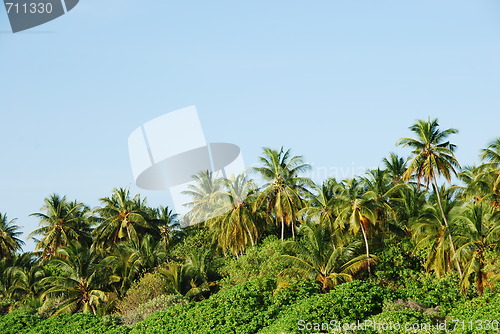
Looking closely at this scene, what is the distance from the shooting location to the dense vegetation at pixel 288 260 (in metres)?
24.8

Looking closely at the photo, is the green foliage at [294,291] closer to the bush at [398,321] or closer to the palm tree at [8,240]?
the bush at [398,321]

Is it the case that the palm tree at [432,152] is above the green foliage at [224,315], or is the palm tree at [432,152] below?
above

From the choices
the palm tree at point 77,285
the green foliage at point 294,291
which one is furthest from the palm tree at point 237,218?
the green foliage at point 294,291

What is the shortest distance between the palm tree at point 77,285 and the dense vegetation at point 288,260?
0.26 feet

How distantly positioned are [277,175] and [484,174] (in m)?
13.1

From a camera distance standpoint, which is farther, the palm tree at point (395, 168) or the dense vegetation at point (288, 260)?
the palm tree at point (395, 168)

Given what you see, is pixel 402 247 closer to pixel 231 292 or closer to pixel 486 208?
pixel 486 208

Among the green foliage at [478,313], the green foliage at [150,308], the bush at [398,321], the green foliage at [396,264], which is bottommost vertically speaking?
the green foliage at [478,313]

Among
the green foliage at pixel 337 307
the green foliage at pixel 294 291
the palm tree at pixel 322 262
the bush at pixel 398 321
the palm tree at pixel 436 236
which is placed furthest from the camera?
the palm tree at pixel 322 262

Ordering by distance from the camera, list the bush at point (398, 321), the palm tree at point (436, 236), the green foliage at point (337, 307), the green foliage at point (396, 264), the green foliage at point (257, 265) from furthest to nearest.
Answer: the green foliage at point (257, 265), the green foliage at point (396, 264), the palm tree at point (436, 236), the green foliage at point (337, 307), the bush at point (398, 321)

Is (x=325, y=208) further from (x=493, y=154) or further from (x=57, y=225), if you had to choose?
(x=57, y=225)

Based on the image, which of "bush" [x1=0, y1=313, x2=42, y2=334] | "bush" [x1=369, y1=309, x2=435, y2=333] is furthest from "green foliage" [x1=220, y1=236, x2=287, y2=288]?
"bush" [x1=0, y1=313, x2=42, y2=334]

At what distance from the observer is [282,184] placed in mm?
37125

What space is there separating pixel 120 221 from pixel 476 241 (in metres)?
27.8
